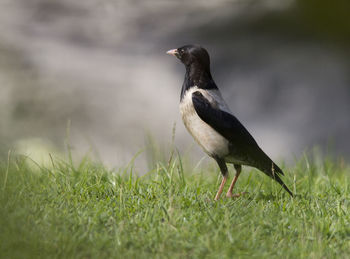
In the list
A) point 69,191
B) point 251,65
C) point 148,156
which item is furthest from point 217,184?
point 251,65

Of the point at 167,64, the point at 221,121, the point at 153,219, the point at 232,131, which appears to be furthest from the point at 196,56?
the point at 167,64

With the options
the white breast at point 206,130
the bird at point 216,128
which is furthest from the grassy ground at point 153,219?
the white breast at point 206,130

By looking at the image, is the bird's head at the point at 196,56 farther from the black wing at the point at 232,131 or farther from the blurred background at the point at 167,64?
the blurred background at the point at 167,64

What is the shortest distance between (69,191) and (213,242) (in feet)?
4.93

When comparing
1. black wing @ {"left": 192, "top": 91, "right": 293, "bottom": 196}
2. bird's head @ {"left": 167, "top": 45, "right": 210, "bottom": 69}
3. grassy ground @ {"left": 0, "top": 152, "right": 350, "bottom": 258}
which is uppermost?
bird's head @ {"left": 167, "top": 45, "right": 210, "bottom": 69}

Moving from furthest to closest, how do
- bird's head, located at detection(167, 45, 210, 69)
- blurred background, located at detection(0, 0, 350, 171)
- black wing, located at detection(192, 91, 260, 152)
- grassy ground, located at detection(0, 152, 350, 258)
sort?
blurred background, located at detection(0, 0, 350, 171), bird's head, located at detection(167, 45, 210, 69), black wing, located at detection(192, 91, 260, 152), grassy ground, located at detection(0, 152, 350, 258)

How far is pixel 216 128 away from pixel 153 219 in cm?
123

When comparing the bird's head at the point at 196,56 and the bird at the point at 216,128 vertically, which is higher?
the bird's head at the point at 196,56

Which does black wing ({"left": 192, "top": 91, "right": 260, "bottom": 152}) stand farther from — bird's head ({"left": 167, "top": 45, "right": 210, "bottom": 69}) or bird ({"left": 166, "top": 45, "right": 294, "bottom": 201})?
bird's head ({"left": 167, "top": 45, "right": 210, "bottom": 69})

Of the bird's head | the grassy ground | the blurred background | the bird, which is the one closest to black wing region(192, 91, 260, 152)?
the bird

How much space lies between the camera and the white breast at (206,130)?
4562mm

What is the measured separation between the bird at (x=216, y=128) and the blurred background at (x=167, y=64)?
3577mm

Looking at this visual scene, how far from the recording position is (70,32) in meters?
9.09

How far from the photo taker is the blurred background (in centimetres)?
854
